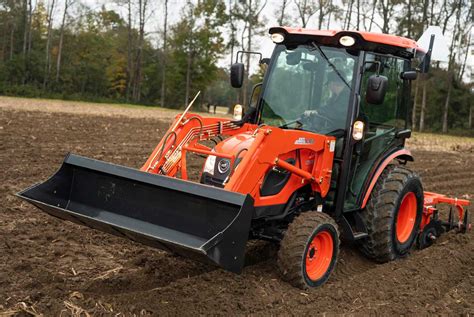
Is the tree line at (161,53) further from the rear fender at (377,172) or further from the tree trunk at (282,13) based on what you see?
the rear fender at (377,172)

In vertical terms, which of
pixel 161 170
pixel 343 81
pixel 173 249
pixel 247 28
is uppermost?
pixel 247 28

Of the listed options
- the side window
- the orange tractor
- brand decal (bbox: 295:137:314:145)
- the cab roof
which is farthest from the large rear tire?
the cab roof

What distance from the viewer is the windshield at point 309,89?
5.88 metres

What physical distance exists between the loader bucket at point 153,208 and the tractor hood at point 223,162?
69 cm

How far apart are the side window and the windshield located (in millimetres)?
219

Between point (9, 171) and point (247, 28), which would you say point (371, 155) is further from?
point (247, 28)

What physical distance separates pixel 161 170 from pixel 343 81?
208 centimetres

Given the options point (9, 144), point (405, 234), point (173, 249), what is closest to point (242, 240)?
point (173, 249)

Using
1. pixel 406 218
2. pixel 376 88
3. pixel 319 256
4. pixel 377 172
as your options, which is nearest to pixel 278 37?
pixel 376 88

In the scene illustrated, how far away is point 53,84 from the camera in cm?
4888

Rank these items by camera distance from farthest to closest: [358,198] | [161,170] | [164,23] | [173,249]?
[164,23] < [358,198] < [161,170] < [173,249]

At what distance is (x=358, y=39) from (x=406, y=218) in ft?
7.79

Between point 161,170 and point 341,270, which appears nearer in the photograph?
point 161,170

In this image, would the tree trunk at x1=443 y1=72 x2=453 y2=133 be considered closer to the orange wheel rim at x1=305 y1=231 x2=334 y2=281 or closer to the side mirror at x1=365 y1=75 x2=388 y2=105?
the side mirror at x1=365 y1=75 x2=388 y2=105
